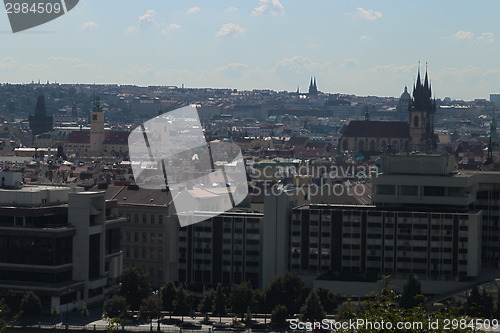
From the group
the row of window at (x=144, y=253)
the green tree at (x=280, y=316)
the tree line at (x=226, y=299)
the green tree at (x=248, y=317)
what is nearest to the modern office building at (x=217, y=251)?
the tree line at (x=226, y=299)

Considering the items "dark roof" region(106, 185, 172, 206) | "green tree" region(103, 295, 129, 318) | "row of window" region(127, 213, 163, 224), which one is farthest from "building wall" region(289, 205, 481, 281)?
"dark roof" region(106, 185, 172, 206)

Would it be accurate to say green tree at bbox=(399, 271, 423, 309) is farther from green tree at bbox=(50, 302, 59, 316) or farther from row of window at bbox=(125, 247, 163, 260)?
row of window at bbox=(125, 247, 163, 260)

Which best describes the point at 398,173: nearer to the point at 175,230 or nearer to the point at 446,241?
the point at 446,241

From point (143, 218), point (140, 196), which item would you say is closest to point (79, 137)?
point (140, 196)

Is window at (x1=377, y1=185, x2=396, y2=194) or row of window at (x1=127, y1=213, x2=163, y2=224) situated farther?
row of window at (x1=127, y1=213, x2=163, y2=224)

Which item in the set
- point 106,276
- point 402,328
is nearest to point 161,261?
point 106,276

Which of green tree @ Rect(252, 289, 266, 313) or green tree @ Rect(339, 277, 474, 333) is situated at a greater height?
green tree @ Rect(339, 277, 474, 333)

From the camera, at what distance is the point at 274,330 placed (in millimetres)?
48188

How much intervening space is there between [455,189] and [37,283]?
61.1 ft

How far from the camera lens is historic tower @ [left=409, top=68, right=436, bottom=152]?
6897 inches

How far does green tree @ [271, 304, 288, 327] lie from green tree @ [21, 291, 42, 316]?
8800mm

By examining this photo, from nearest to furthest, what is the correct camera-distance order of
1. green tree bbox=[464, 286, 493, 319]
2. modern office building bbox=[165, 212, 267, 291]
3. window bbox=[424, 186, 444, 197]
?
green tree bbox=[464, 286, 493, 319] → window bbox=[424, 186, 444, 197] → modern office building bbox=[165, 212, 267, 291]

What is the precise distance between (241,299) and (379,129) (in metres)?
144

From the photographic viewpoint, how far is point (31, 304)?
47.8 meters
